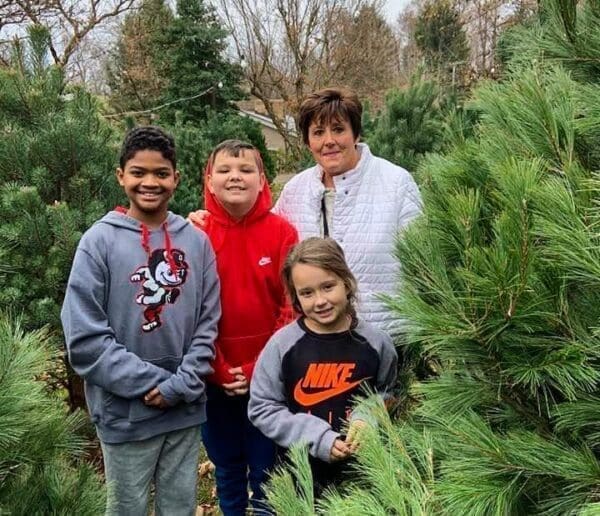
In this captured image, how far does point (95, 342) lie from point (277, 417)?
681 mm

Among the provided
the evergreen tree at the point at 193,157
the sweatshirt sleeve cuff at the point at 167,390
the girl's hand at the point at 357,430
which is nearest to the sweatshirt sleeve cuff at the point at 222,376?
the sweatshirt sleeve cuff at the point at 167,390

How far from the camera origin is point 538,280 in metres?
1.10

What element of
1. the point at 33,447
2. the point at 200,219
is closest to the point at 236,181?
the point at 200,219

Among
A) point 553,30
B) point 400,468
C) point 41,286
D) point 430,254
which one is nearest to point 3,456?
point 400,468

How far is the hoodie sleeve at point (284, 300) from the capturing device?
252 cm

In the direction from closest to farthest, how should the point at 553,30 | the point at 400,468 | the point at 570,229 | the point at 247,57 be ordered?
Answer: the point at 570,229 < the point at 400,468 < the point at 553,30 < the point at 247,57

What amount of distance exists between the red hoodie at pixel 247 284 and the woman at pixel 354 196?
0.62 ft

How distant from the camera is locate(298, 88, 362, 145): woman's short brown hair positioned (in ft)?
8.02

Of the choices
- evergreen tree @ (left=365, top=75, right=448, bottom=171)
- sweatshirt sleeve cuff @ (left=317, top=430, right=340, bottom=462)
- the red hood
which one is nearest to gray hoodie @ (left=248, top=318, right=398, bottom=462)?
sweatshirt sleeve cuff @ (left=317, top=430, right=340, bottom=462)

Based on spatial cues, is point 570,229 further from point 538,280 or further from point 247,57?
point 247,57

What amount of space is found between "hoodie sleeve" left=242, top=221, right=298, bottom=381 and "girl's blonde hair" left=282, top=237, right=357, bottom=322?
28 cm

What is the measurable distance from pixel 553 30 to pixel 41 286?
2.75 metres

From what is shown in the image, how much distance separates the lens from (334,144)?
2465 millimetres

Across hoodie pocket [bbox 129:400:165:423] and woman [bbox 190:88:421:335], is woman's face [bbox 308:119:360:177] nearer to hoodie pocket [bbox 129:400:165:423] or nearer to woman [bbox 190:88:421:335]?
woman [bbox 190:88:421:335]
